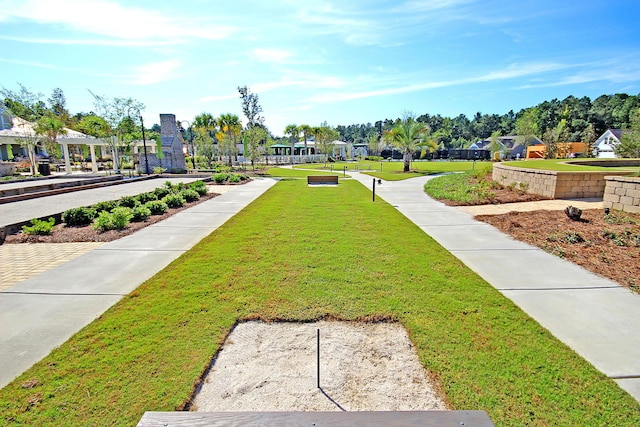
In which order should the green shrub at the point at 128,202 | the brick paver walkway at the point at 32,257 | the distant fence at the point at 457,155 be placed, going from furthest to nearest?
the distant fence at the point at 457,155, the green shrub at the point at 128,202, the brick paver walkway at the point at 32,257

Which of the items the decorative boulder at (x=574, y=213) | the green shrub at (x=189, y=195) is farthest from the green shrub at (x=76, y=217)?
the decorative boulder at (x=574, y=213)

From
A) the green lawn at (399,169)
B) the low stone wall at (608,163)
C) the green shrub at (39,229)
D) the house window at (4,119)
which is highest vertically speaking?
the house window at (4,119)

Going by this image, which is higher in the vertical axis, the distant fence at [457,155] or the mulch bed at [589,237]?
the distant fence at [457,155]

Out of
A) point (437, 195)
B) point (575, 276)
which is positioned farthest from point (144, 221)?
point (437, 195)

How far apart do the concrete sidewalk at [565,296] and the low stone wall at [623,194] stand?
3.75 meters

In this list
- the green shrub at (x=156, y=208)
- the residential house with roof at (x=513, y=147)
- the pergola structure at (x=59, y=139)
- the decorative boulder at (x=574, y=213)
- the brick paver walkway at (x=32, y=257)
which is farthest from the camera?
the residential house with roof at (x=513, y=147)

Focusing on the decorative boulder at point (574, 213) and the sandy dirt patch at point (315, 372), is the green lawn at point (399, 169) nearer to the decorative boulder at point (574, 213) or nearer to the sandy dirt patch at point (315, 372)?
the decorative boulder at point (574, 213)

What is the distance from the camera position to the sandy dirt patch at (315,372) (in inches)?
102

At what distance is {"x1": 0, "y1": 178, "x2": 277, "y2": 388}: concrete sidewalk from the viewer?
11.2 ft

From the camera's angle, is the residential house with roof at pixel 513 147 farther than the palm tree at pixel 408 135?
Yes

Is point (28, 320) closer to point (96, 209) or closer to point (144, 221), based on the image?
point (144, 221)

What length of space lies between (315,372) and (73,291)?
3.92 m

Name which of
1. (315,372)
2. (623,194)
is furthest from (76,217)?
(623,194)

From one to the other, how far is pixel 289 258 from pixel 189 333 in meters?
2.70
